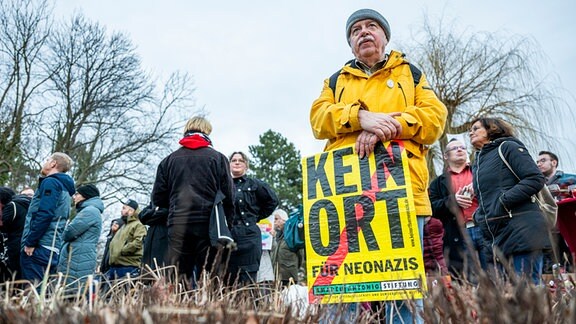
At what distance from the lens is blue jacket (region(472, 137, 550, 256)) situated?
3.49 m

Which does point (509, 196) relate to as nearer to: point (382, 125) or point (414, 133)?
point (414, 133)

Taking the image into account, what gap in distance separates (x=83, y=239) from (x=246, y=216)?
196 cm

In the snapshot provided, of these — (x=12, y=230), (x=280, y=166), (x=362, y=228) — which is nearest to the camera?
(x=362, y=228)

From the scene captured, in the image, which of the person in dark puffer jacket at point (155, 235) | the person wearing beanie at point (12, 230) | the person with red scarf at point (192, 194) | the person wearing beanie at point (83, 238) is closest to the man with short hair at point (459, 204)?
the person with red scarf at point (192, 194)

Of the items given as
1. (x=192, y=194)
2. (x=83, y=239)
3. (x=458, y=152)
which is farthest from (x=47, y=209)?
(x=458, y=152)

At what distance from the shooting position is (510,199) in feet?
11.6

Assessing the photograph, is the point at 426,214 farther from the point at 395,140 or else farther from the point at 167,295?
the point at 167,295

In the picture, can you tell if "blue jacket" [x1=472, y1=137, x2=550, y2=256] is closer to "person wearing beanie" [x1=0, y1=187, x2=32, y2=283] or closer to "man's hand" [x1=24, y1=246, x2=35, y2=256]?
"man's hand" [x1=24, y1=246, x2=35, y2=256]

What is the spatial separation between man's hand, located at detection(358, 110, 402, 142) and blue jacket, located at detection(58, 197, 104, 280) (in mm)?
3904

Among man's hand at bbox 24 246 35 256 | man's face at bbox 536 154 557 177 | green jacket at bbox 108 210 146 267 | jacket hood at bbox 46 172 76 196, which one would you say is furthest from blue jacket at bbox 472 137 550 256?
green jacket at bbox 108 210 146 267

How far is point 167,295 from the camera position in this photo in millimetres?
1501

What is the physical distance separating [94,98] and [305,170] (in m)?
16.9

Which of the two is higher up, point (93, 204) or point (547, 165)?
point (547, 165)

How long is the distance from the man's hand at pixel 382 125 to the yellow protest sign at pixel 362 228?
0.25 ft
